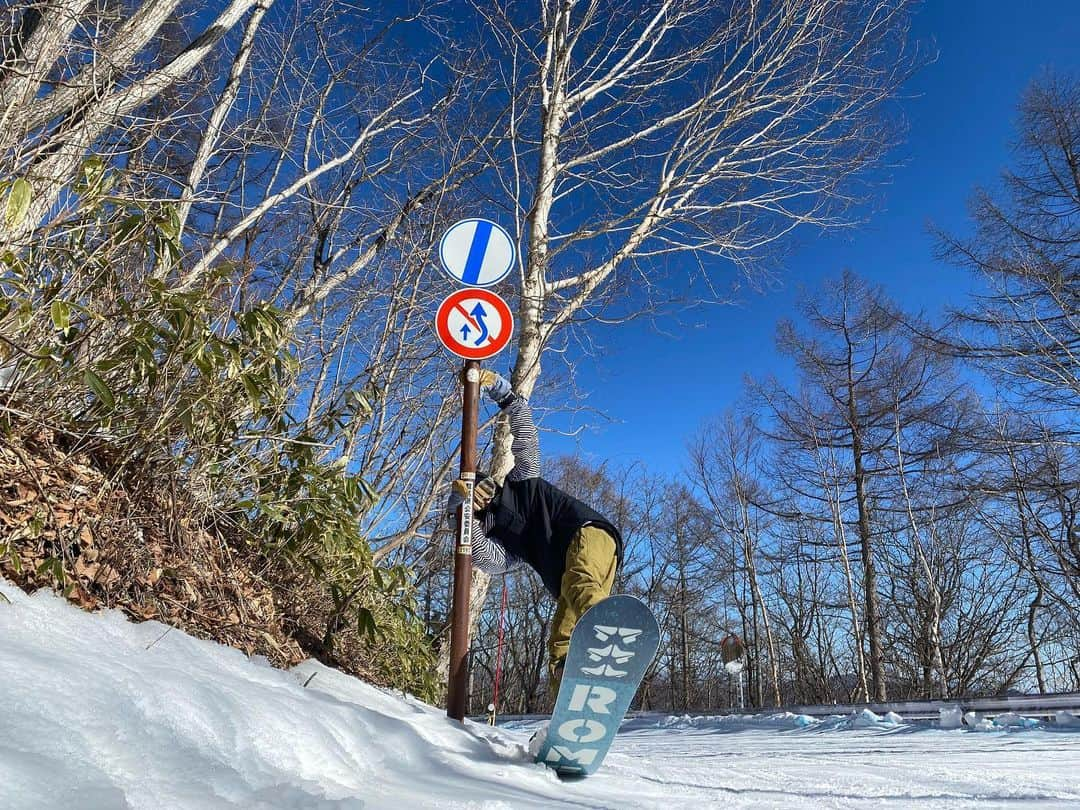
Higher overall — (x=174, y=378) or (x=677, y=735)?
(x=174, y=378)

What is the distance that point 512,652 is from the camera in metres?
25.1

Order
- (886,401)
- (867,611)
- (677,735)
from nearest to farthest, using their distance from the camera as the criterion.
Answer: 1. (677,735)
2. (867,611)
3. (886,401)

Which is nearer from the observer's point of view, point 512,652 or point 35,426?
point 35,426

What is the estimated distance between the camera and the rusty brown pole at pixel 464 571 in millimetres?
2447

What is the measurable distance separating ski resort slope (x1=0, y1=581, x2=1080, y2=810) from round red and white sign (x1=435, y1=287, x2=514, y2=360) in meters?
1.46

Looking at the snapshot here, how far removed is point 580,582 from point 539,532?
0.37m

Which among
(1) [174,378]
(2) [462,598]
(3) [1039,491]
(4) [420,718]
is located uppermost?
(3) [1039,491]

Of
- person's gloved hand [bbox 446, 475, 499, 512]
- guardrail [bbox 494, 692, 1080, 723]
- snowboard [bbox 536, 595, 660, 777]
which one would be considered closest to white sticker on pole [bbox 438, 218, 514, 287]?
person's gloved hand [bbox 446, 475, 499, 512]

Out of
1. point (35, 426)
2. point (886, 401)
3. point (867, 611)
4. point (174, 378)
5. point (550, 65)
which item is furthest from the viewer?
point (886, 401)

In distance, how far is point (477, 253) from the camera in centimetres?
301

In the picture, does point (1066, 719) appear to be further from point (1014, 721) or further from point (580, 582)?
point (580, 582)

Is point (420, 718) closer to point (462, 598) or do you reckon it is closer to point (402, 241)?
point (462, 598)

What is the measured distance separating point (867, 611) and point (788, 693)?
10863 mm

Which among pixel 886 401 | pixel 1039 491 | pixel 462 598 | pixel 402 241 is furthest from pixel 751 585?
pixel 462 598
